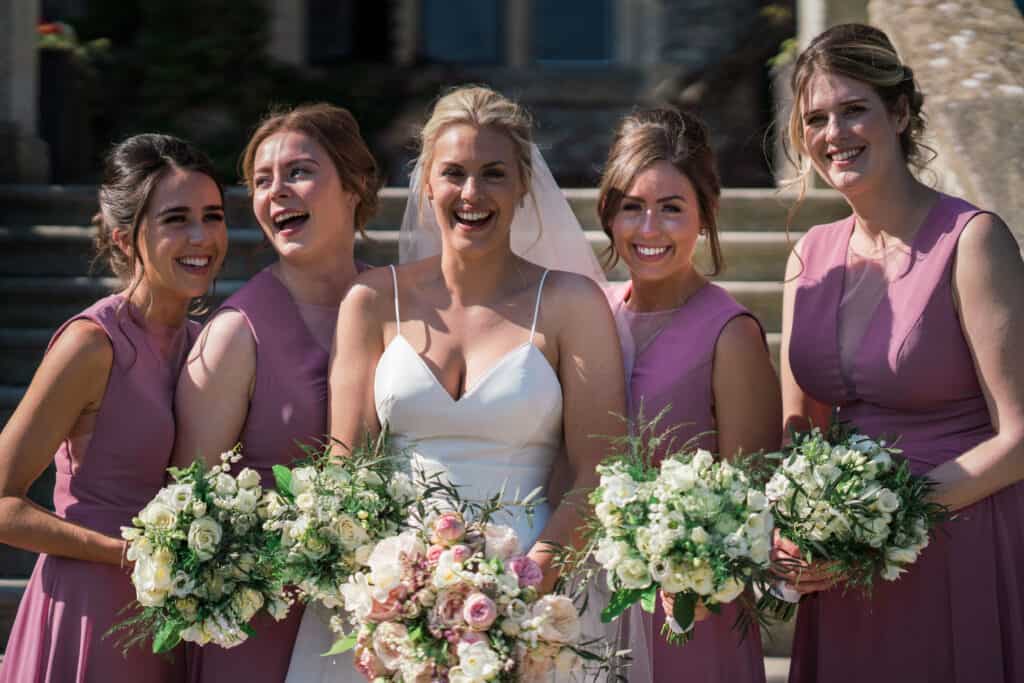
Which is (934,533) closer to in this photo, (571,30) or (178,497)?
(178,497)

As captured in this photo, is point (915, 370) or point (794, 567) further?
point (915, 370)

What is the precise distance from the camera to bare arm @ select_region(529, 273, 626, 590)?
3.62 m

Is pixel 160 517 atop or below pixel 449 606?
atop

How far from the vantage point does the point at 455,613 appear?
3.12m

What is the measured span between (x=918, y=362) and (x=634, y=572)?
3.52 ft

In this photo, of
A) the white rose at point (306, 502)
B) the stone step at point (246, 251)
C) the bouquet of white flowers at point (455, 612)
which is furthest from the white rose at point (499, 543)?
the stone step at point (246, 251)

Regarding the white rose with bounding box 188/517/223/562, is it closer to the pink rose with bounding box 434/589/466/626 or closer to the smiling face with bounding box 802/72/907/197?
the pink rose with bounding box 434/589/466/626

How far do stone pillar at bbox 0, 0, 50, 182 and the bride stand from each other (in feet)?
15.5

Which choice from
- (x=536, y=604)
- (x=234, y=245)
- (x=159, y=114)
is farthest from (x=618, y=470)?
(x=159, y=114)

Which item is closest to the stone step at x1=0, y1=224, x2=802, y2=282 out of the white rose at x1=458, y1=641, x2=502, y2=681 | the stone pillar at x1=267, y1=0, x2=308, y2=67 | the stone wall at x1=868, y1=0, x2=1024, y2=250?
the stone wall at x1=868, y1=0, x2=1024, y2=250

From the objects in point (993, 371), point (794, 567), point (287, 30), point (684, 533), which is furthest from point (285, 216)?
point (287, 30)

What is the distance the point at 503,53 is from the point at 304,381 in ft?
31.1

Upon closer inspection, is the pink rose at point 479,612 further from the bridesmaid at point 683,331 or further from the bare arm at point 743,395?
the bare arm at point 743,395

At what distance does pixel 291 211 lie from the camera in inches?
160
